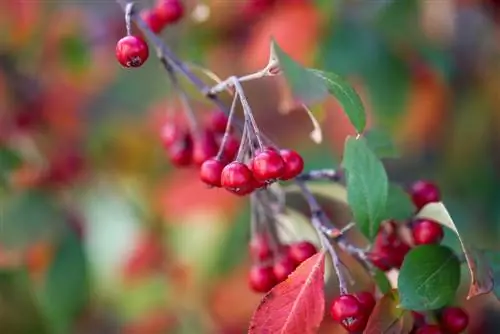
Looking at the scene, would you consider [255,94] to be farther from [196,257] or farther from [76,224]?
[76,224]

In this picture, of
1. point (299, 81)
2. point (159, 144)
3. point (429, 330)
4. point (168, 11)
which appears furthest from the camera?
point (159, 144)

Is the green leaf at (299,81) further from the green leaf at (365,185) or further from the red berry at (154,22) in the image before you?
the red berry at (154,22)

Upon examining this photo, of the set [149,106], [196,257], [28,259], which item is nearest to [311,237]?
[28,259]

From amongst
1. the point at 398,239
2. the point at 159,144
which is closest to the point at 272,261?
the point at 398,239

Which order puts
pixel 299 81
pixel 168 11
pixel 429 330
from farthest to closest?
pixel 168 11, pixel 429 330, pixel 299 81

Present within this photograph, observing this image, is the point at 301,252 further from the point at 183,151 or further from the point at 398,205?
the point at 183,151

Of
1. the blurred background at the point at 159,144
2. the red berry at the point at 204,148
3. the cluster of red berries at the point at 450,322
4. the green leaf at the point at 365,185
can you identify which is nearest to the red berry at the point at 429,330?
the cluster of red berries at the point at 450,322
